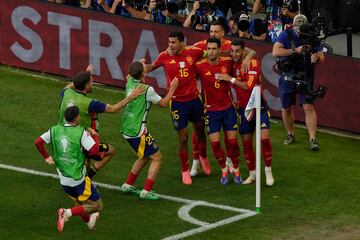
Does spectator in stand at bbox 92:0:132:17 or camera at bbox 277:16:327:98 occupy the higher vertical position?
camera at bbox 277:16:327:98

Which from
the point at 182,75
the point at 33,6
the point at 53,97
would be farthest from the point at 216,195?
the point at 33,6

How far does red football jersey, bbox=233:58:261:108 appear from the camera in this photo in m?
17.1

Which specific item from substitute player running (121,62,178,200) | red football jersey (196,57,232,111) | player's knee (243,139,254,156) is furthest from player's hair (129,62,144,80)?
player's knee (243,139,254,156)

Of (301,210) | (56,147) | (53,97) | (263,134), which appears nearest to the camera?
(56,147)

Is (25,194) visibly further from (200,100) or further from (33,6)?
(33,6)

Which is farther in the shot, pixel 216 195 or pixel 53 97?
pixel 53 97

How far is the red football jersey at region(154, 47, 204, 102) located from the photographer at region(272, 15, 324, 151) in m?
2.28

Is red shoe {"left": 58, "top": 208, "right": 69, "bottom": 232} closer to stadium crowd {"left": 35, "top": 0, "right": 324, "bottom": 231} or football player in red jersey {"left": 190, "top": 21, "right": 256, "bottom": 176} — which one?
stadium crowd {"left": 35, "top": 0, "right": 324, "bottom": 231}

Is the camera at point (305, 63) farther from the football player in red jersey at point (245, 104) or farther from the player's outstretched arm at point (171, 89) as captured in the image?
the player's outstretched arm at point (171, 89)

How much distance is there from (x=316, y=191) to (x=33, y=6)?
9830 mm

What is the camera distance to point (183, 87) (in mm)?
17500

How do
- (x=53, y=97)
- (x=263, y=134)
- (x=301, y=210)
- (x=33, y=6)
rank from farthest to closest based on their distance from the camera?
(x=33, y=6) → (x=53, y=97) → (x=263, y=134) → (x=301, y=210)

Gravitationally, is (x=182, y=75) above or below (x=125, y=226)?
above

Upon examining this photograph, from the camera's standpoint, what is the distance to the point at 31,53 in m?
24.9
